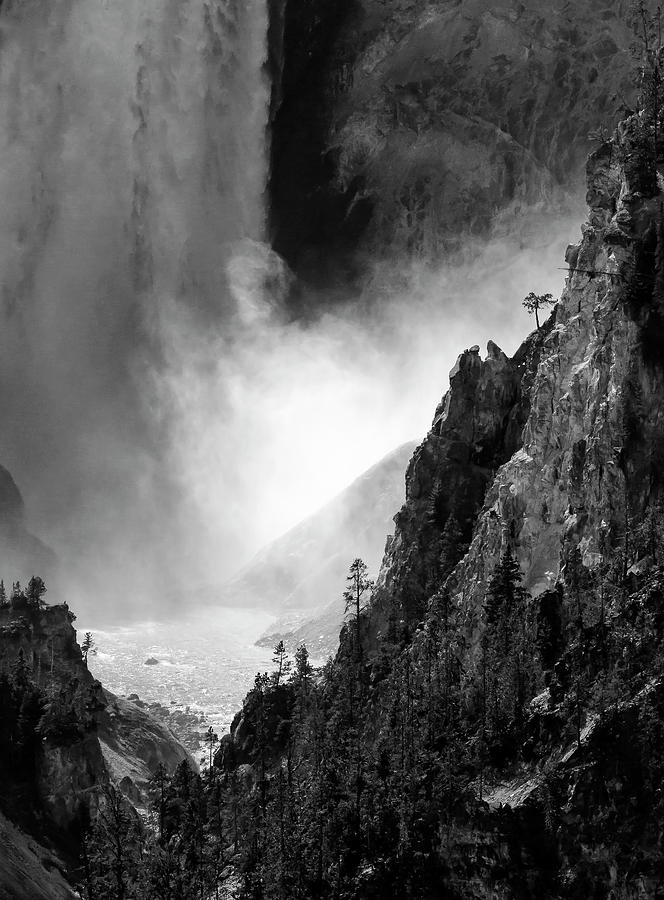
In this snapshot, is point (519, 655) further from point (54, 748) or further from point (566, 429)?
point (54, 748)

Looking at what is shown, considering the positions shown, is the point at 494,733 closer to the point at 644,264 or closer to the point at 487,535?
the point at 487,535

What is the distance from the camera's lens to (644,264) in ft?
396

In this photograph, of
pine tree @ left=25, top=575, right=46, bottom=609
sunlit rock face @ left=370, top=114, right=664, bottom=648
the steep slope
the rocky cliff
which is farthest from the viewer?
pine tree @ left=25, top=575, right=46, bottom=609

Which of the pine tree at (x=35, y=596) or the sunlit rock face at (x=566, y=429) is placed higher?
the pine tree at (x=35, y=596)

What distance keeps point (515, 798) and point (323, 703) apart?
1762 inches

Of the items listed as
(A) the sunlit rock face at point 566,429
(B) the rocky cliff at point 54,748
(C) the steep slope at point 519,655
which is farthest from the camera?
(B) the rocky cliff at point 54,748

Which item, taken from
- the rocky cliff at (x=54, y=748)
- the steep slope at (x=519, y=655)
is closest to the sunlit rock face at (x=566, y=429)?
the steep slope at (x=519, y=655)

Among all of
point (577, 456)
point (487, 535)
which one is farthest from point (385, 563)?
point (577, 456)

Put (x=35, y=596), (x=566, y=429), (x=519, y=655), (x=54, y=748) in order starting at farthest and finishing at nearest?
(x=35, y=596), (x=54, y=748), (x=566, y=429), (x=519, y=655)

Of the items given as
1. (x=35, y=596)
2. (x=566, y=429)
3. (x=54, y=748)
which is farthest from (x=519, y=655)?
(x=35, y=596)

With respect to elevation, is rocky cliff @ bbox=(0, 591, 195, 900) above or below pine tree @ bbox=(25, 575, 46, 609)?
below

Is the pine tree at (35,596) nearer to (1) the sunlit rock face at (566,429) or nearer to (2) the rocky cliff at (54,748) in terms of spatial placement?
(2) the rocky cliff at (54,748)

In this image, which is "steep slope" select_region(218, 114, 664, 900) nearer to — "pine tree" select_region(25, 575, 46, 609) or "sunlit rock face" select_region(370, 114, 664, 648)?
"sunlit rock face" select_region(370, 114, 664, 648)

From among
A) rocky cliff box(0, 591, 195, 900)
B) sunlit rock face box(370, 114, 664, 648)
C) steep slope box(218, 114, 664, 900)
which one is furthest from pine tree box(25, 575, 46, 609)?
sunlit rock face box(370, 114, 664, 648)
